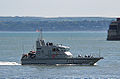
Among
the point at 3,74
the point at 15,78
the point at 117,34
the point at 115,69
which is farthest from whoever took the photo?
the point at 117,34

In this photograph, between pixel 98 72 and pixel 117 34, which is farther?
pixel 117 34

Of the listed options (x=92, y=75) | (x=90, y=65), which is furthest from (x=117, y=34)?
(x=92, y=75)

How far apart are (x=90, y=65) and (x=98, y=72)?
8591 millimetres

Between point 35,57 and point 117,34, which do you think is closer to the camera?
point 35,57

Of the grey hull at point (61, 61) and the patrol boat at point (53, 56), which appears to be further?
the grey hull at point (61, 61)

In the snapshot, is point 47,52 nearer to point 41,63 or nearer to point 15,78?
point 41,63

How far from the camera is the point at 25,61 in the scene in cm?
8412

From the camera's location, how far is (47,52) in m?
83.6

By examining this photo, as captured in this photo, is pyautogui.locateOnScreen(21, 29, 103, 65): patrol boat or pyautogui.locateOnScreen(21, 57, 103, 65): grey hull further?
pyautogui.locateOnScreen(21, 57, 103, 65): grey hull

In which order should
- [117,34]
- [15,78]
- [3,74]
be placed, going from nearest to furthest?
[15,78]
[3,74]
[117,34]

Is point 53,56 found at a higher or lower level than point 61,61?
higher

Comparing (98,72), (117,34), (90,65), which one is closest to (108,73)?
(98,72)

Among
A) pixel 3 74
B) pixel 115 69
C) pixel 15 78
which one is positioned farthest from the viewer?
pixel 115 69

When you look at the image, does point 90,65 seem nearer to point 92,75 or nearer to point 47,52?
point 47,52
